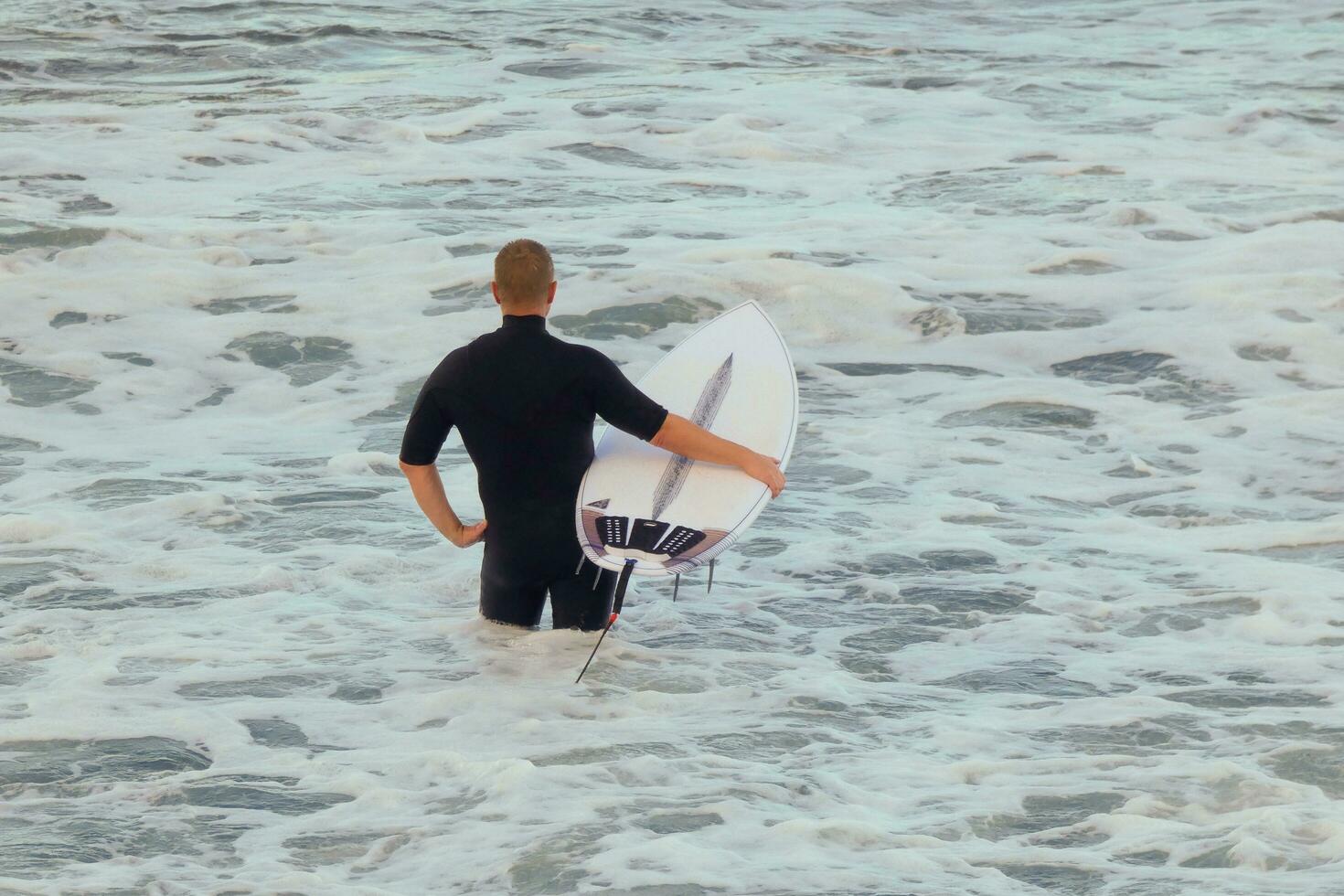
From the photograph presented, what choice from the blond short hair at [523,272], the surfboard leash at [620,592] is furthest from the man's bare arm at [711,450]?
the blond short hair at [523,272]

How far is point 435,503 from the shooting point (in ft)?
16.1

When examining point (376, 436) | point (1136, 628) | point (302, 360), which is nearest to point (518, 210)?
point (302, 360)

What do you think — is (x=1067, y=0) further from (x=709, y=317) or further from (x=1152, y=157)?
(x=709, y=317)

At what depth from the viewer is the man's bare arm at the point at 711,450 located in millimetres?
4832

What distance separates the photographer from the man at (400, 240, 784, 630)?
15.6ft

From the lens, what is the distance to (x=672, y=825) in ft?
12.9

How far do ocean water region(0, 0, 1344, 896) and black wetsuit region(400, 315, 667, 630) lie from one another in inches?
7.0

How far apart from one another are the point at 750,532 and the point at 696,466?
1.36 metres

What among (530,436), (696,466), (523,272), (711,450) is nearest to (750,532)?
(696,466)

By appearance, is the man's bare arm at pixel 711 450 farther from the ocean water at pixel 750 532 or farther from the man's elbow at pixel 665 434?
the ocean water at pixel 750 532

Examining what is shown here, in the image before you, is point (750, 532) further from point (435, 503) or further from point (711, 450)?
point (435, 503)

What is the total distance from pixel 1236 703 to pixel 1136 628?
2.28 feet

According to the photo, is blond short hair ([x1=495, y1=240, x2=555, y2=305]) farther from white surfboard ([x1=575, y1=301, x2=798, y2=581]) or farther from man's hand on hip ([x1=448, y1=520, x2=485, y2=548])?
man's hand on hip ([x1=448, y1=520, x2=485, y2=548])

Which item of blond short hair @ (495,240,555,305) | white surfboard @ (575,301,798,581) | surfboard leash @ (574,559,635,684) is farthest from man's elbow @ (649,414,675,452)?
blond short hair @ (495,240,555,305)
